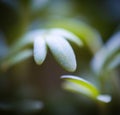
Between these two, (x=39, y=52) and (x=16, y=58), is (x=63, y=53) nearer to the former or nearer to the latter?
(x=39, y=52)

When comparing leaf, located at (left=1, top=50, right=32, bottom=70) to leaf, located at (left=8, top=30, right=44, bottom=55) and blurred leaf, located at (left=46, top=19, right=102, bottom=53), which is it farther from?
blurred leaf, located at (left=46, top=19, right=102, bottom=53)

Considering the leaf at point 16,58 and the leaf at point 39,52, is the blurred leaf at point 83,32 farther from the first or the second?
the leaf at point 39,52

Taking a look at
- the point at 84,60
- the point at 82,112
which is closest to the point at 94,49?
the point at 84,60

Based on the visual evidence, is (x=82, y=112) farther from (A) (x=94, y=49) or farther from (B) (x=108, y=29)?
(B) (x=108, y=29)

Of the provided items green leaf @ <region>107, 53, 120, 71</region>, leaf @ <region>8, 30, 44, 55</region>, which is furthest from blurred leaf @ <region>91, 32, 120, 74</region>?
leaf @ <region>8, 30, 44, 55</region>

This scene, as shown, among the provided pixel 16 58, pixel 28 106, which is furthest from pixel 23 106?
pixel 16 58
